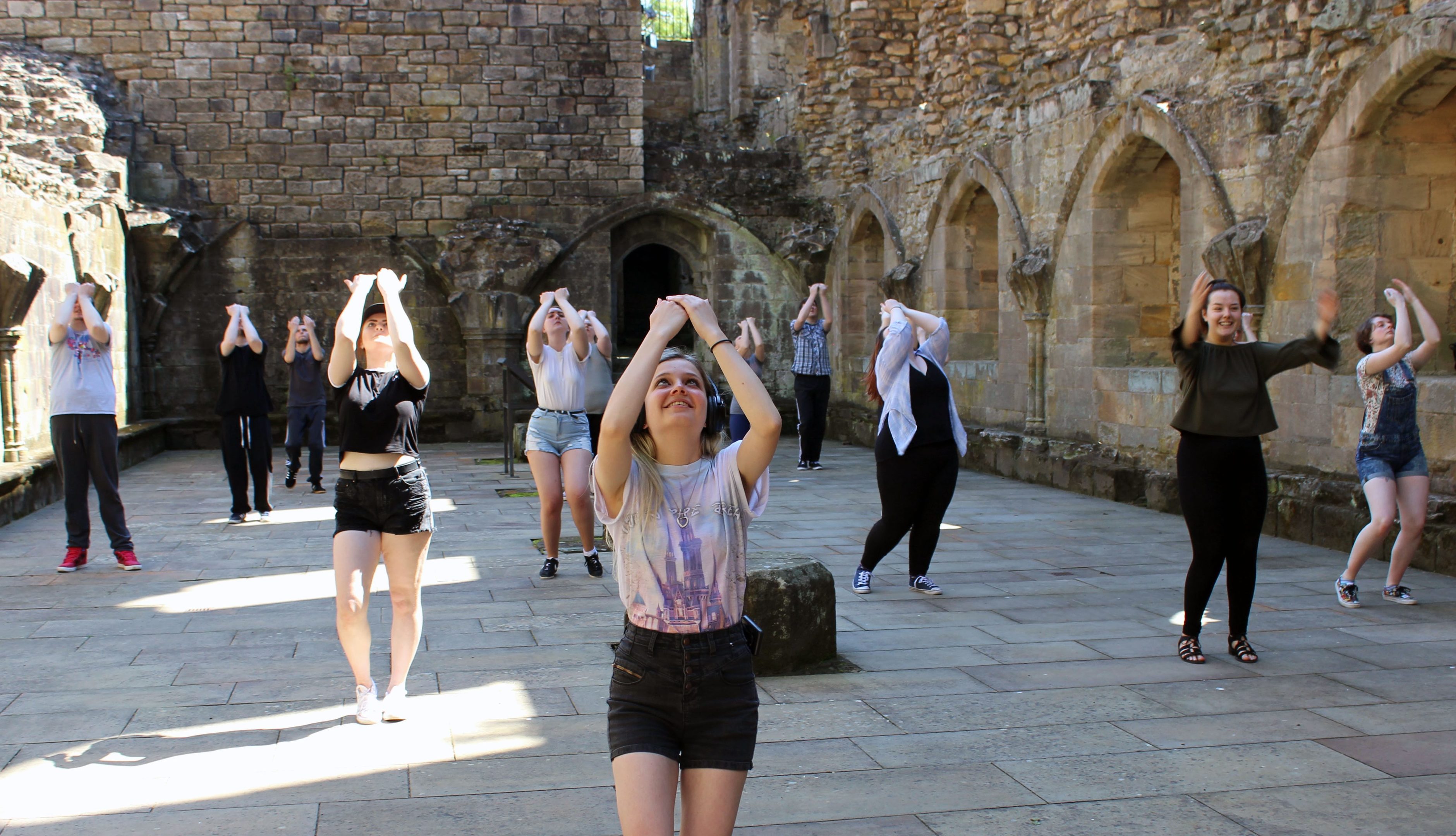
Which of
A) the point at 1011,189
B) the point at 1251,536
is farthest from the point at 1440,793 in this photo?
the point at 1011,189

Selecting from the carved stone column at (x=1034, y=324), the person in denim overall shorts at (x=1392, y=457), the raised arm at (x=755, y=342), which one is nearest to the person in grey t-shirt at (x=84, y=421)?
the raised arm at (x=755, y=342)

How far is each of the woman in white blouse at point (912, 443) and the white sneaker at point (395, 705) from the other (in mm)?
2812

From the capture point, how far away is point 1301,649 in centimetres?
523

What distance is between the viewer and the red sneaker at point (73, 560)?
7.14 meters

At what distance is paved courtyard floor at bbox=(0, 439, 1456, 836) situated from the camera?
3.46 metres

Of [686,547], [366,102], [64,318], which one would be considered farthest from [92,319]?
[366,102]

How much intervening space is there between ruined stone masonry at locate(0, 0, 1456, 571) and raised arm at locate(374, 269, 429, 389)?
662cm

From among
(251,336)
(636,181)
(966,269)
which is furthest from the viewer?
(636,181)

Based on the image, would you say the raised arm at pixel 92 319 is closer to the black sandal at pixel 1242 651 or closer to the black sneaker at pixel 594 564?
the black sneaker at pixel 594 564

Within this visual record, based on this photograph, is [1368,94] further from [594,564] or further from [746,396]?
[746,396]

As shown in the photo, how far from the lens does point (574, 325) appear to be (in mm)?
6848

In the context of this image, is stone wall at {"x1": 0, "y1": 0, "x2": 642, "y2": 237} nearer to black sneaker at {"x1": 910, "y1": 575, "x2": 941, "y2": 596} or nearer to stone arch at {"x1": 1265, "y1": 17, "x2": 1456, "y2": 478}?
stone arch at {"x1": 1265, "y1": 17, "x2": 1456, "y2": 478}

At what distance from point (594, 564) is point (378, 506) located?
2744 mm

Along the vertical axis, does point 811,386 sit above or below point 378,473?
above
